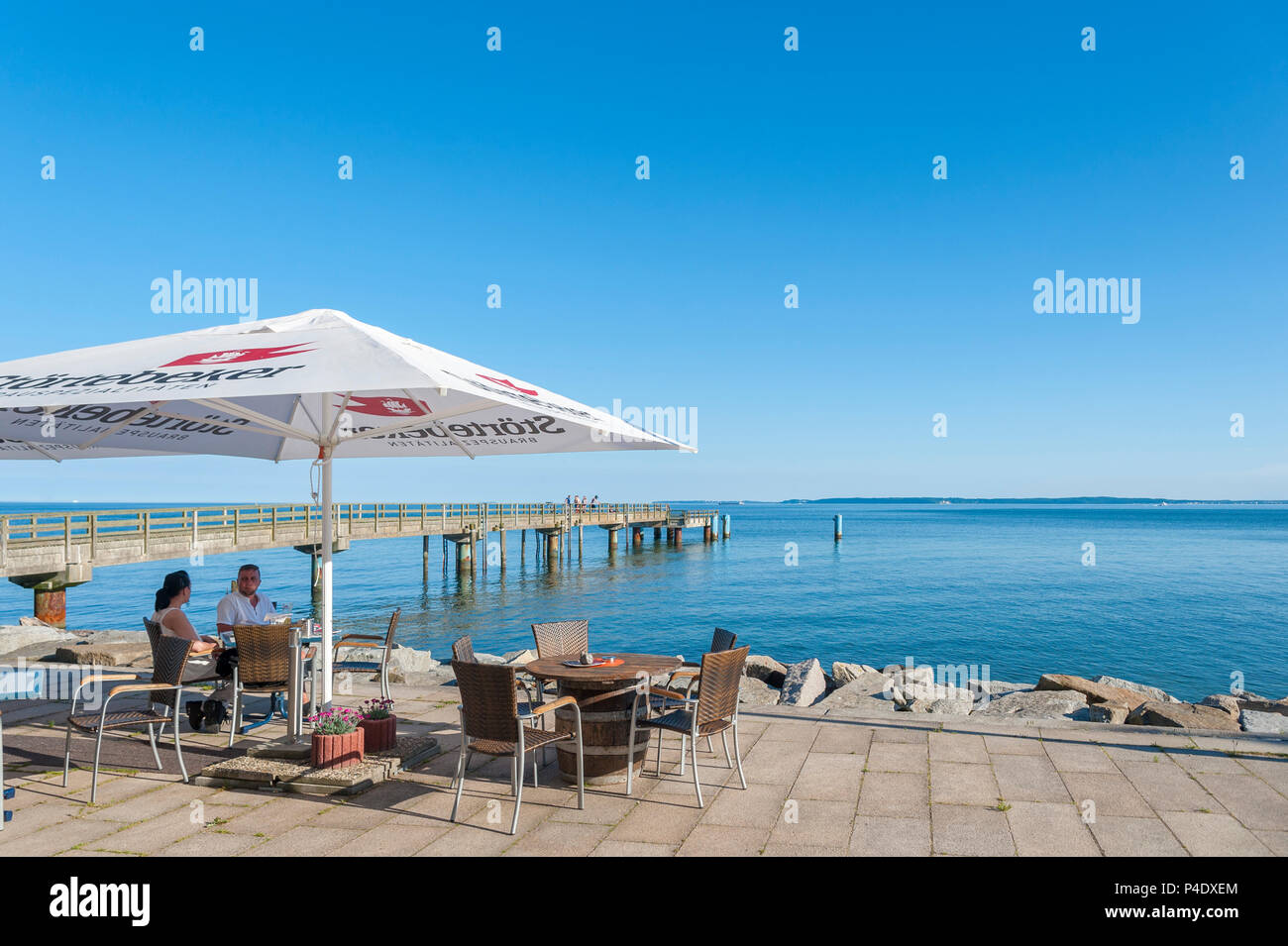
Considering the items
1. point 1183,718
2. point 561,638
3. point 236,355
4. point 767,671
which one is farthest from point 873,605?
point 236,355

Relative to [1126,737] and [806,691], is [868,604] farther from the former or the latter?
[1126,737]

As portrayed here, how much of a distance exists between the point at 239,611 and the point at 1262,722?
8.92 metres

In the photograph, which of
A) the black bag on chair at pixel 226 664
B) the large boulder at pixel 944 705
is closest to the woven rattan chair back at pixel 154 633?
the black bag on chair at pixel 226 664

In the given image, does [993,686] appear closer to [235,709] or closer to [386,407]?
[386,407]

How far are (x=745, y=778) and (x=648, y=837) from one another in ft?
4.03

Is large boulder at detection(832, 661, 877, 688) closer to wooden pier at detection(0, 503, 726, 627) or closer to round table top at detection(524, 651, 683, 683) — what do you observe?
round table top at detection(524, 651, 683, 683)

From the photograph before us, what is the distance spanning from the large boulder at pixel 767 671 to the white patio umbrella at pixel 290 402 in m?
8.48

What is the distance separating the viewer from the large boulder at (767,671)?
13695 millimetres

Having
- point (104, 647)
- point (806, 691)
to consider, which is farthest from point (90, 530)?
point (806, 691)

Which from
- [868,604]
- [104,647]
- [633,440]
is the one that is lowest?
[868,604]

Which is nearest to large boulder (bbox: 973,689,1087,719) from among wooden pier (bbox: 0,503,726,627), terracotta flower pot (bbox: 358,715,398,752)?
terracotta flower pot (bbox: 358,715,398,752)

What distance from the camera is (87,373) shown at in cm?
410

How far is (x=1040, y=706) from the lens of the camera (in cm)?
980

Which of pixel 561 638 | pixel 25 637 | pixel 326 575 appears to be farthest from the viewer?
pixel 25 637
